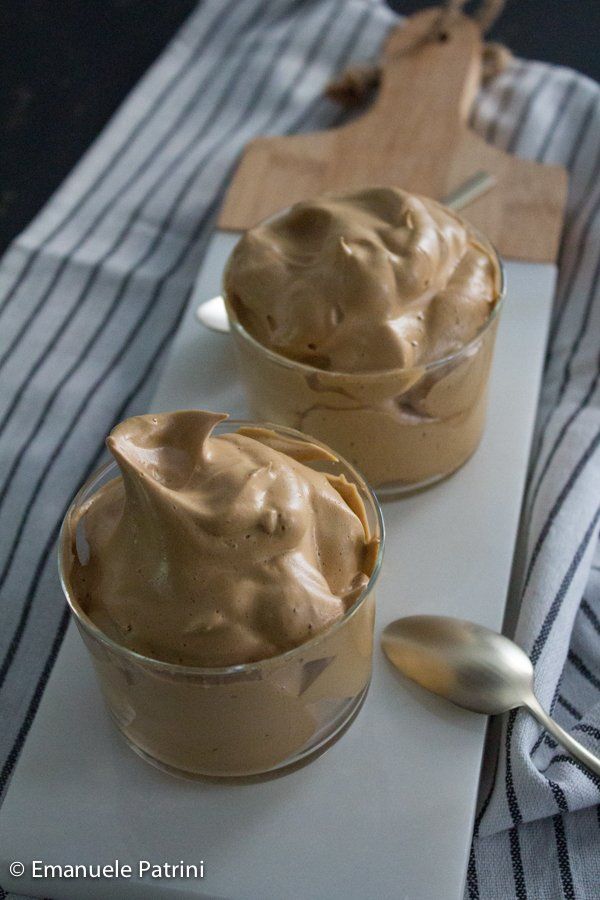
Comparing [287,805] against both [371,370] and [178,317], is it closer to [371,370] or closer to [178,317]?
[371,370]

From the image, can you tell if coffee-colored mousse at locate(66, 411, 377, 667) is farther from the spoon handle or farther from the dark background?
the dark background

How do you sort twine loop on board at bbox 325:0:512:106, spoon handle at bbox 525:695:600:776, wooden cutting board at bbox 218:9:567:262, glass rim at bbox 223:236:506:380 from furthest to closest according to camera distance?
1. twine loop on board at bbox 325:0:512:106
2. wooden cutting board at bbox 218:9:567:262
3. glass rim at bbox 223:236:506:380
4. spoon handle at bbox 525:695:600:776

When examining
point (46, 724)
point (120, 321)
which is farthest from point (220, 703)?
point (120, 321)

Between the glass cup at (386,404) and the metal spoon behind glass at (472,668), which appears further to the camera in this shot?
the glass cup at (386,404)

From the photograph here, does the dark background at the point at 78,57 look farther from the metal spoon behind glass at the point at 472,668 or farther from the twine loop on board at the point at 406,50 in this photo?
the metal spoon behind glass at the point at 472,668

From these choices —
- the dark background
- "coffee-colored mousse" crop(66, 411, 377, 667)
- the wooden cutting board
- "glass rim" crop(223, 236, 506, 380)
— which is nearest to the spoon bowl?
"coffee-colored mousse" crop(66, 411, 377, 667)


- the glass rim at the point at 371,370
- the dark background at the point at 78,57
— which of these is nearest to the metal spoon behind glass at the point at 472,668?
the glass rim at the point at 371,370
